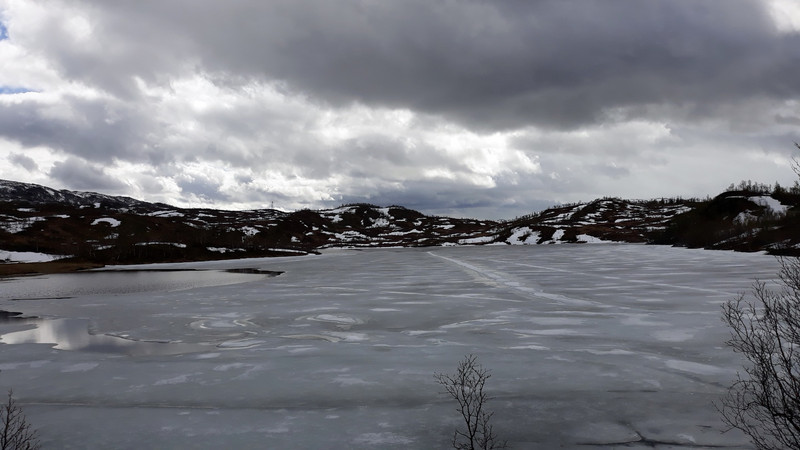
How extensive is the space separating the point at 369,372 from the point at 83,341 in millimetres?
7400

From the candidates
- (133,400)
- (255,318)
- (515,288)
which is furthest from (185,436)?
(515,288)

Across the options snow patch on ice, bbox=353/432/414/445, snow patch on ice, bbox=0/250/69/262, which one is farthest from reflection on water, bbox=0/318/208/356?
snow patch on ice, bbox=0/250/69/262

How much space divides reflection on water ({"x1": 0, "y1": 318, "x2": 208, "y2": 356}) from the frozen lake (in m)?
0.06

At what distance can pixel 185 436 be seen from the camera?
500 cm

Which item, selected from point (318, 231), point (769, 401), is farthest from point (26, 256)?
point (318, 231)

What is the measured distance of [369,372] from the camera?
726 centimetres

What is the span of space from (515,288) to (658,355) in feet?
34.5

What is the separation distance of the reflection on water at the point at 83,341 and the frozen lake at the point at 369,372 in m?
0.06

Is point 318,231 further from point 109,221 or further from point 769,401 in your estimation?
point 769,401

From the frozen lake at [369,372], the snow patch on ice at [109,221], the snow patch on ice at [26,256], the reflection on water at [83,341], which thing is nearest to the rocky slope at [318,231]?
the snow patch on ice at [109,221]

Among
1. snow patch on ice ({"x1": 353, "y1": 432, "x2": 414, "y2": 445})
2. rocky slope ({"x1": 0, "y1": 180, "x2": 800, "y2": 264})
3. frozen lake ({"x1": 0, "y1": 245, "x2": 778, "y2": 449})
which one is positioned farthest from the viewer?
rocky slope ({"x1": 0, "y1": 180, "x2": 800, "y2": 264})

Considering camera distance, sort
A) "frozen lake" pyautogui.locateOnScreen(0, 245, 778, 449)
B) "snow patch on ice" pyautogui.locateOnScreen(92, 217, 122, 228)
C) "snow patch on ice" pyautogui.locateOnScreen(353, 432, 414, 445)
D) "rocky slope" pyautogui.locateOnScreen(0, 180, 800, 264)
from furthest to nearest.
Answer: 1. "snow patch on ice" pyautogui.locateOnScreen(92, 217, 122, 228)
2. "rocky slope" pyautogui.locateOnScreen(0, 180, 800, 264)
3. "frozen lake" pyautogui.locateOnScreen(0, 245, 778, 449)
4. "snow patch on ice" pyautogui.locateOnScreen(353, 432, 414, 445)

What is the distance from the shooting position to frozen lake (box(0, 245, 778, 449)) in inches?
197

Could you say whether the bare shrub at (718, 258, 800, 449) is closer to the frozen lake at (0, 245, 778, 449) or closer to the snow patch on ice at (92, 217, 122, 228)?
the frozen lake at (0, 245, 778, 449)
